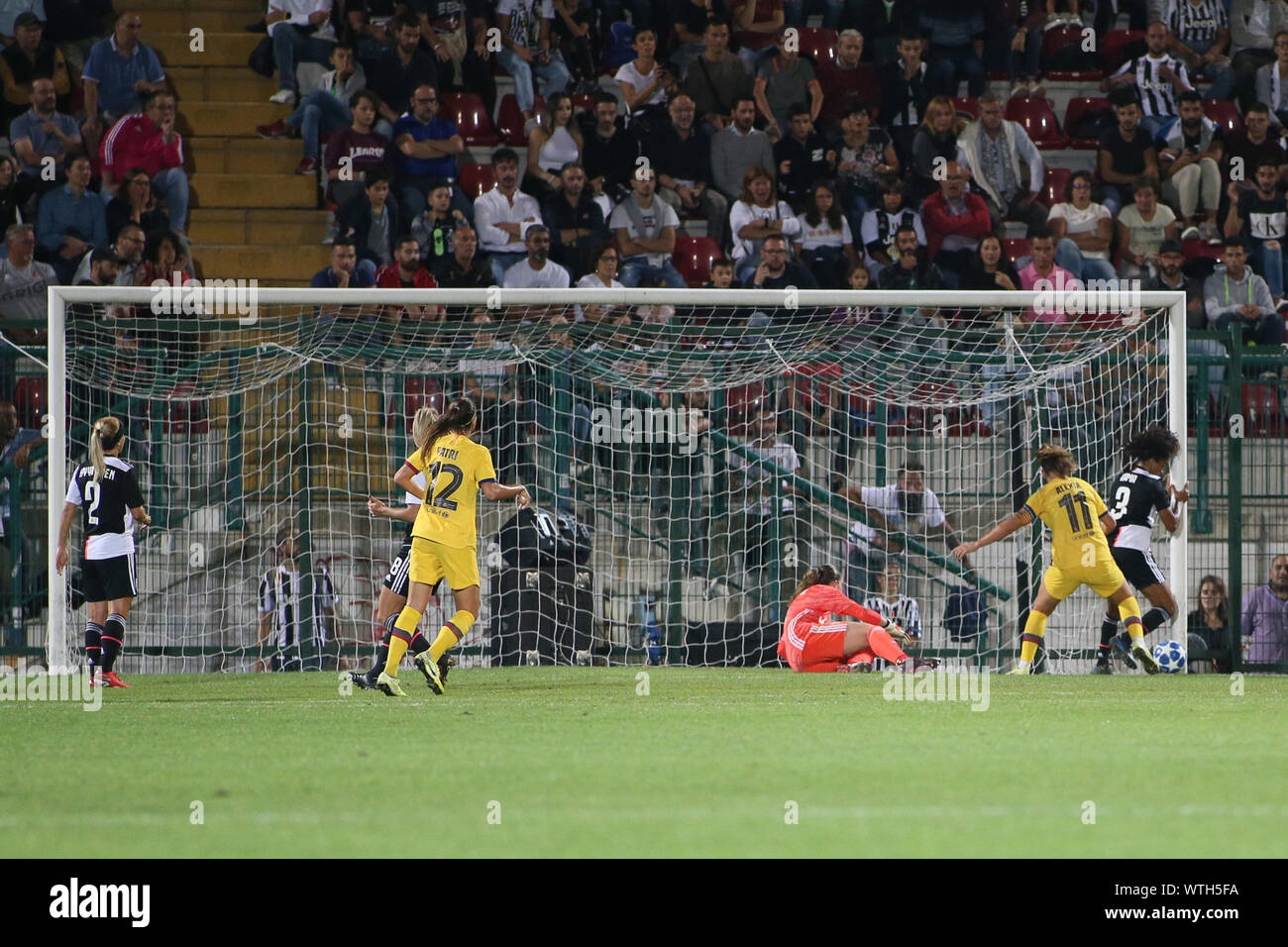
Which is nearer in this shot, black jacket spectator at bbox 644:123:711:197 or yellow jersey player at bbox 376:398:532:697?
yellow jersey player at bbox 376:398:532:697

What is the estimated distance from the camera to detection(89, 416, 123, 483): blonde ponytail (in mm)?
10188

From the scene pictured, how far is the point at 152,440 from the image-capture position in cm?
1248

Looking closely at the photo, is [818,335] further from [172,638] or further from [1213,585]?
[172,638]

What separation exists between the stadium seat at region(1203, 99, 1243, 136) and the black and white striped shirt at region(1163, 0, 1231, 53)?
912 millimetres

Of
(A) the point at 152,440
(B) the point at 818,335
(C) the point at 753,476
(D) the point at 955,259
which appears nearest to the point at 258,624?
(A) the point at 152,440

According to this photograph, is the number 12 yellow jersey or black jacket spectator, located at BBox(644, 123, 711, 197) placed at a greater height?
black jacket spectator, located at BBox(644, 123, 711, 197)

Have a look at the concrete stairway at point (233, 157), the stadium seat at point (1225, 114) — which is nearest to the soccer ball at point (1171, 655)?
the stadium seat at point (1225, 114)

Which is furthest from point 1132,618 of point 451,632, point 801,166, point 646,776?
point 801,166

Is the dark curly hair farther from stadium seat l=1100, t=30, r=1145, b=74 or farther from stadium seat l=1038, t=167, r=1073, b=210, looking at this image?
stadium seat l=1100, t=30, r=1145, b=74

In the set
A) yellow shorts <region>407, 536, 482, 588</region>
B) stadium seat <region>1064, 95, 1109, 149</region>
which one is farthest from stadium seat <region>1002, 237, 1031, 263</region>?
yellow shorts <region>407, 536, 482, 588</region>

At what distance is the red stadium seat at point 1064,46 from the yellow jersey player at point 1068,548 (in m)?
7.70

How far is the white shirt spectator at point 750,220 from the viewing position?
50.2ft

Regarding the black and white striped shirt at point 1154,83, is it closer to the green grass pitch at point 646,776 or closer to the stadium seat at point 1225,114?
the stadium seat at point 1225,114

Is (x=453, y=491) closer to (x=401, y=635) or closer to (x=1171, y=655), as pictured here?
(x=401, y=635)
